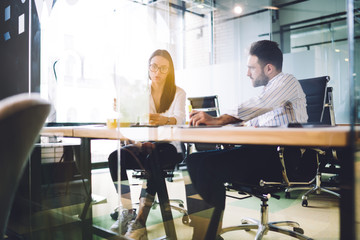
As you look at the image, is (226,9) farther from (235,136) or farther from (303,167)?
(235,136)

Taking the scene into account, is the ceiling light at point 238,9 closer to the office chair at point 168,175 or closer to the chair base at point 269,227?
the office chair at point 168,175

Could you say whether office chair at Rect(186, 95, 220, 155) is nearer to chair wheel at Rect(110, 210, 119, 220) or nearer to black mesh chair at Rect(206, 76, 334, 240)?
black mesh chair at Rect(206, 76, 334, 240)

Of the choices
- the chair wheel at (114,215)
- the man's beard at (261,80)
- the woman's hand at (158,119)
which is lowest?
the chair wheel at (114,215)

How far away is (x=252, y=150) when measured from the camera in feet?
5.16

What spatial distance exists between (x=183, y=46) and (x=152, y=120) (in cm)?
54

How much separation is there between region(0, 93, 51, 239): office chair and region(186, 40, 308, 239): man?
910 millimetres

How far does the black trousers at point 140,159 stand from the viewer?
1672mm

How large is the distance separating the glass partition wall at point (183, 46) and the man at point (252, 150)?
0.36 feet

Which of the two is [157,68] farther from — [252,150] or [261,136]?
[261,136]

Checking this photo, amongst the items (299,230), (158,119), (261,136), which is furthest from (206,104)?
(261,136)

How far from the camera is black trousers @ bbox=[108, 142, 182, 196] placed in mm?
1672

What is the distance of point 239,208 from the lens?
1.74m

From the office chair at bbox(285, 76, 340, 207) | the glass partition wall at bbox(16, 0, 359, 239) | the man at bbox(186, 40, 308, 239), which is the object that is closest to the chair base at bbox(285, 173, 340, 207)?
the office chair at bbox(285, 76, 340, 207)

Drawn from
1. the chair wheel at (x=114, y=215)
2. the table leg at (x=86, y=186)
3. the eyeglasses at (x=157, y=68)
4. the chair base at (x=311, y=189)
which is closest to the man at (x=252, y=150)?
the chair base at (x=311, y=189)
